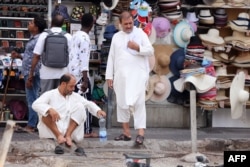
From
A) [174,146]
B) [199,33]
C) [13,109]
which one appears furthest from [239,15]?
[13,109]

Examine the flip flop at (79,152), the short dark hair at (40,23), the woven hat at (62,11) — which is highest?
the woven hat at (62,11)

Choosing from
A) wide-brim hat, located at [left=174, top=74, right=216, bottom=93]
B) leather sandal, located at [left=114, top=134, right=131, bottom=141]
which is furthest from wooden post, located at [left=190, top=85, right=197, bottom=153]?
wide-brim hat, located at [left=174, top=74, right=216, bottom=93]

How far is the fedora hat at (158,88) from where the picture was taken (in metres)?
14.7

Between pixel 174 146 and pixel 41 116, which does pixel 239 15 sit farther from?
pixel 41 116

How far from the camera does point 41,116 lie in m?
11.6

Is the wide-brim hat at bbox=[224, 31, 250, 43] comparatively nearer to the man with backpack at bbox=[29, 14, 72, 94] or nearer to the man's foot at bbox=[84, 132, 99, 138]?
the man's foot at bbox=[84, 132, 99, 138]

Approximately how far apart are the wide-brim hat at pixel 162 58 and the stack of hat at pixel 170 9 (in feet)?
1.63

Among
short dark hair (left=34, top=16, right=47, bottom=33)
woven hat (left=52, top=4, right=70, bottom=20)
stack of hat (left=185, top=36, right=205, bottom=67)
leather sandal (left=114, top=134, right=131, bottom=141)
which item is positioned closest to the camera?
leather sandal (left=114, top=134, right=131, bottom=141)

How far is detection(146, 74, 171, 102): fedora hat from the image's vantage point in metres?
14.7

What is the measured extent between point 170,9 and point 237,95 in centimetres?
191

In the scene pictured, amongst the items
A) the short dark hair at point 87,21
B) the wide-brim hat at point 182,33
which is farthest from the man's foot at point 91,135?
the wide-brim hat at point 182,33

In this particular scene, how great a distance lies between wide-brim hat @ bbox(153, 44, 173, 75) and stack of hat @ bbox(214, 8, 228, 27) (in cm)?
87

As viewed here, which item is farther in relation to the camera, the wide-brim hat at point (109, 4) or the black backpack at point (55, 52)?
the wide-brim hat at point (109, 4)

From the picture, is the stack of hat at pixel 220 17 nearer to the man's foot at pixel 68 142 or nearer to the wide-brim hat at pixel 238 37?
the wide-brim hat at pixel 238 37
